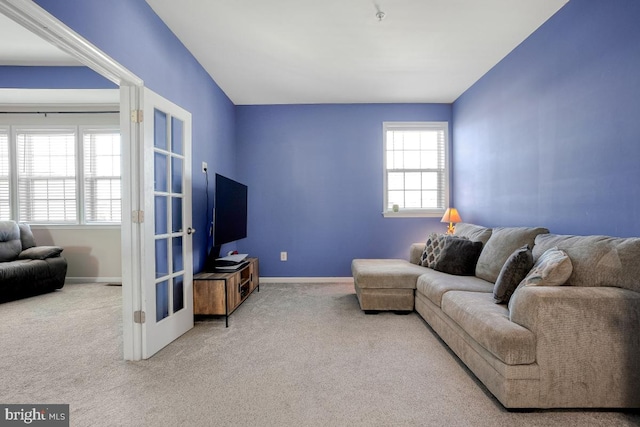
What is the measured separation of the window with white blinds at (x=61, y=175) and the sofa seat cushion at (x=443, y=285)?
4771 mm

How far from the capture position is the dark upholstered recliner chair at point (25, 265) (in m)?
3.63

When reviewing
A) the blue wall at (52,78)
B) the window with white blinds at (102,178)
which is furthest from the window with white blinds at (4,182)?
the blue wall at (52,78)

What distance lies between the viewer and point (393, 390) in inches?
71.7

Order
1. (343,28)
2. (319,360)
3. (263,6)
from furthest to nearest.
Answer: (343,28) → (263,6) → (319,360)

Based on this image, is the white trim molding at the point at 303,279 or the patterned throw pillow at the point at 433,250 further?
the white trim molding at the point at 303,279

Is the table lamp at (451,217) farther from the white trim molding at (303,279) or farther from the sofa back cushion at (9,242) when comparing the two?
the sofa back cushion at (9,242)

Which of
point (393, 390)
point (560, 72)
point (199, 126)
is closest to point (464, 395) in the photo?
point (393, 390)

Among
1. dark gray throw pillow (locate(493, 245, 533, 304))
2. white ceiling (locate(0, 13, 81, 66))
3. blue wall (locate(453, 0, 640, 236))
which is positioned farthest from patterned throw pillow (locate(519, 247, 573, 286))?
white ceiling (locate(0, 13, 81, 66))

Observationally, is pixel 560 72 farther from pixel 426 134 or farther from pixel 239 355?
pixel 239 355

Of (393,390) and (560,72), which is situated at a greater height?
(560,72)

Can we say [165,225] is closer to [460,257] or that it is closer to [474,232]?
[460,257]

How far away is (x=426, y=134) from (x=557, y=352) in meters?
3.66

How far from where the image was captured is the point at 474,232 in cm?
338

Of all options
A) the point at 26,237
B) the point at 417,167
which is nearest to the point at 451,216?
the point at 417,167
